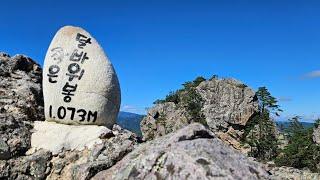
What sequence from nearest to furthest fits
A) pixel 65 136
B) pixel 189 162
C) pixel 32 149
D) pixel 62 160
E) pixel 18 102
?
1. pixel 189 162
2. pixel 62 160
3. pixel 32 149
4. pixel 65 136
5. pixel 18 102

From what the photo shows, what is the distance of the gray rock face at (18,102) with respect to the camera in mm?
14094

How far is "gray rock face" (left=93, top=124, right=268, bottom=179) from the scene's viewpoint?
29.6ft

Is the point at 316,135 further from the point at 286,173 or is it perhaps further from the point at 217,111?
the point at 286,173

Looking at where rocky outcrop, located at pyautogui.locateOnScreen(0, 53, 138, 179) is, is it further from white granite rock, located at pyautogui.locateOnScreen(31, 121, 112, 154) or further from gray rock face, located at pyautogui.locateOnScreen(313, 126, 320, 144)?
gray rock face, located at pyautogui.locateOnScreen(313, 126, 320, 144)

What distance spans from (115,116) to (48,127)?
7.19 ft

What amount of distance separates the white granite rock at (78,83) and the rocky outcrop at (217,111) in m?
93.2

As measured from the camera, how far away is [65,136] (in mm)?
14422

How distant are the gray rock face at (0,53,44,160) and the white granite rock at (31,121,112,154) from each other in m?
0.33

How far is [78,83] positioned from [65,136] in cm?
171

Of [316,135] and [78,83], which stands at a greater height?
[316,135]

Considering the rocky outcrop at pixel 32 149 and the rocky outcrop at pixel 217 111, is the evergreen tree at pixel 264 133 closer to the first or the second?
the rocky outcrop at pixel 217 111

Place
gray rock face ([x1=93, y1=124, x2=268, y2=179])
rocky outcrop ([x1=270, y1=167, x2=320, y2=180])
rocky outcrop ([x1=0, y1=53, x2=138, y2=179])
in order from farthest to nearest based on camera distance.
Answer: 1. rocky outcrop ([x1=0, y1=53, x2=138, y2=179])
2. rocky outcrop ([x1=270, y1=167, x2=320, y2=180])
3. gray rock face ([x1=93, y1=124, x2=268, y2=179])

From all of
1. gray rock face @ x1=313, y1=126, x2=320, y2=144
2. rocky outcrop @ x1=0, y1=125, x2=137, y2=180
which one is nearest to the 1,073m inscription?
A: rocky outcrop @ x1=0, y1=125, x2=137, y2=180

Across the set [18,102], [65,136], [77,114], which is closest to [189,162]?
[65,136]
